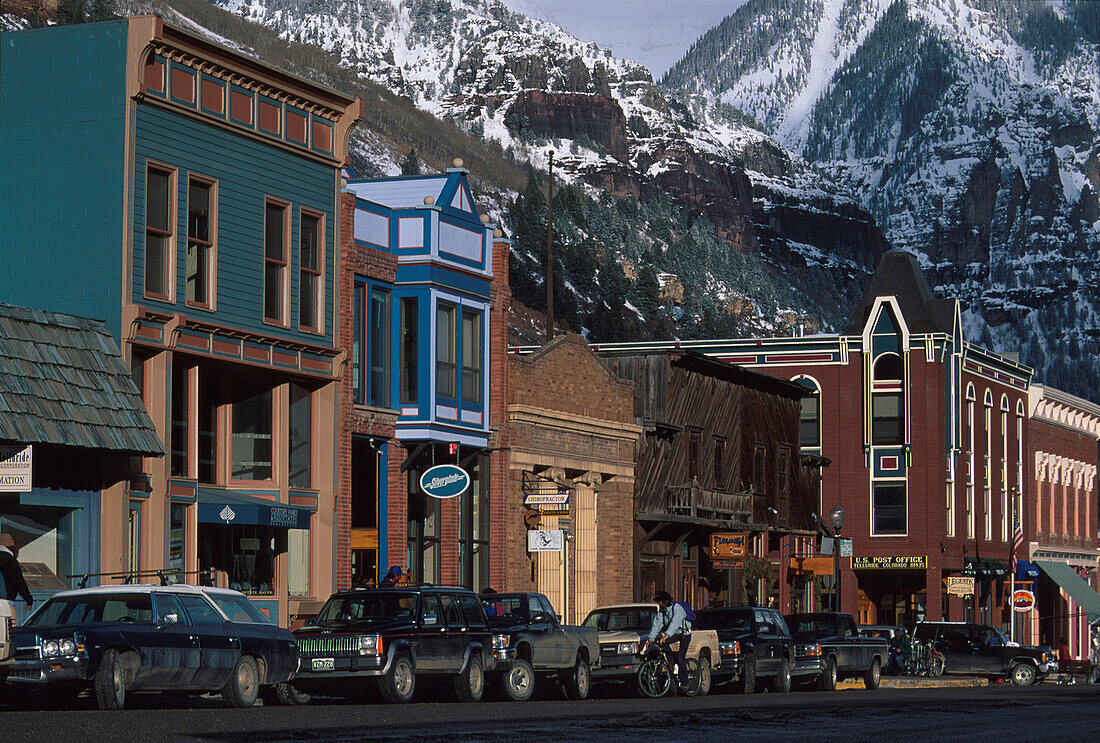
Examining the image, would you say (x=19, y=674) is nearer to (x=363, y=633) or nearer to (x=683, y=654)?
(x=363, y=633)

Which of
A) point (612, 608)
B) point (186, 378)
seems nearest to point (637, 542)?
point (612, 608)

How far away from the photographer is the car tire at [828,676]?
117ft

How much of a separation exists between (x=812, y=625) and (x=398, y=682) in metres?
15.1

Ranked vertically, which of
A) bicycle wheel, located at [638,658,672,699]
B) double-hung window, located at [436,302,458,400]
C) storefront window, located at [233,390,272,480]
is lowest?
bicycle wheel, located at [638,658,672,699]

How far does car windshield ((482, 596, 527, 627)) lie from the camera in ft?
90.2

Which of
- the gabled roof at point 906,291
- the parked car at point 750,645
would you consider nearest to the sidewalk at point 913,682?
the parked car at point 750,645

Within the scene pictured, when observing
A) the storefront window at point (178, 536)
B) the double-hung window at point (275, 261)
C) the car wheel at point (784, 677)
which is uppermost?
the double-hung window at point (275, 261)

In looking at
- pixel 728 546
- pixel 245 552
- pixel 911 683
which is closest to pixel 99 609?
pixel 245 552

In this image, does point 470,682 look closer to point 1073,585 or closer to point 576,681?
point 576,681

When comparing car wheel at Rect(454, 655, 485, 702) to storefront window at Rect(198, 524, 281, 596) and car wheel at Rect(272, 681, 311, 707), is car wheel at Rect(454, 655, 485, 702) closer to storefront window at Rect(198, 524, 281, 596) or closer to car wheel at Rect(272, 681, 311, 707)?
car wheel at Rect(272, 681, 311, 707)

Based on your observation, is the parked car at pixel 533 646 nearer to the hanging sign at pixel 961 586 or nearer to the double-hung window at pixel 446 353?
the double-hung window at pixel 446 353

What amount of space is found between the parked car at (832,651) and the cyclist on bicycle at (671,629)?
20.3 feet

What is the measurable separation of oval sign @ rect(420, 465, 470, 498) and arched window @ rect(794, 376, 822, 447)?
35.4 meters

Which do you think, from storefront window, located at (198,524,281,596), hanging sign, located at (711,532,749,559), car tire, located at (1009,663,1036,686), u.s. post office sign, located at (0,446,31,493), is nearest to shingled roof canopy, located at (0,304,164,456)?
u.s. post office sign, located at (0,446,31,493)
